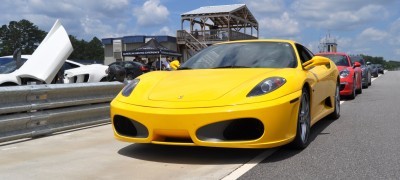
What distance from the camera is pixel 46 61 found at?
27.9ft

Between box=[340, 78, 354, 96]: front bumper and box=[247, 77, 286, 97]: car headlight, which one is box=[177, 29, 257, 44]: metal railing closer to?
box=[340, 78, 354, 96]: front bumper

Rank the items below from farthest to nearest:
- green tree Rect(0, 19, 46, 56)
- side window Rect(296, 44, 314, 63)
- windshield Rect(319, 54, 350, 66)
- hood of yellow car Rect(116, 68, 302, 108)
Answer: green tree Rect(0, 19, 46, 56), windshield Rect(319, 54, 350, 66), side window Rect(296, 44, 314, 63), hood of yellow car Rect(116, 68, 302, 108)

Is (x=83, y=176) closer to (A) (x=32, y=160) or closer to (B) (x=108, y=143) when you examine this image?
(A) (x=32, y=160)

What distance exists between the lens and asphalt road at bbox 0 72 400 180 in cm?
410

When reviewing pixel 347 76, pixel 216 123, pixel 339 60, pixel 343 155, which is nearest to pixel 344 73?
pixel 347 76

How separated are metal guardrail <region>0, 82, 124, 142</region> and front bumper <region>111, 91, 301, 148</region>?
6.27 feet

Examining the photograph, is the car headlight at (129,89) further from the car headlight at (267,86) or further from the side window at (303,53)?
the side window at (303,53)

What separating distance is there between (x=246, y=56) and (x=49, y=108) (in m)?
2.73

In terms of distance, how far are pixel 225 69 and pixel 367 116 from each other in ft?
12.2

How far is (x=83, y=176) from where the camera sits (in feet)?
13.3

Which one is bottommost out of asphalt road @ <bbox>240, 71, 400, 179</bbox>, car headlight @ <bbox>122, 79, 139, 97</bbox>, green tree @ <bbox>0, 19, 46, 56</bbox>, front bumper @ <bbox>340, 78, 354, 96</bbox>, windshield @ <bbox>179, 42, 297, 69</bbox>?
asphalt road @ <bbox>240, 71, 400, 179</bbox>

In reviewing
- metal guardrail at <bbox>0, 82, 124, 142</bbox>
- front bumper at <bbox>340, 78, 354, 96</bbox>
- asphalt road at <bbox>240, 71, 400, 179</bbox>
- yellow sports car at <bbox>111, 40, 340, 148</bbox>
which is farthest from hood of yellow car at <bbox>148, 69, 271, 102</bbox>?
front bumper at <bbox>340, 78, 354, 96</bbox>

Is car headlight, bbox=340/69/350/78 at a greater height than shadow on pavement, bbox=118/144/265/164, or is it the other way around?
car headlight, bbox=340/69/350/78

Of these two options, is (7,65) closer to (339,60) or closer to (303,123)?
(303,123)
